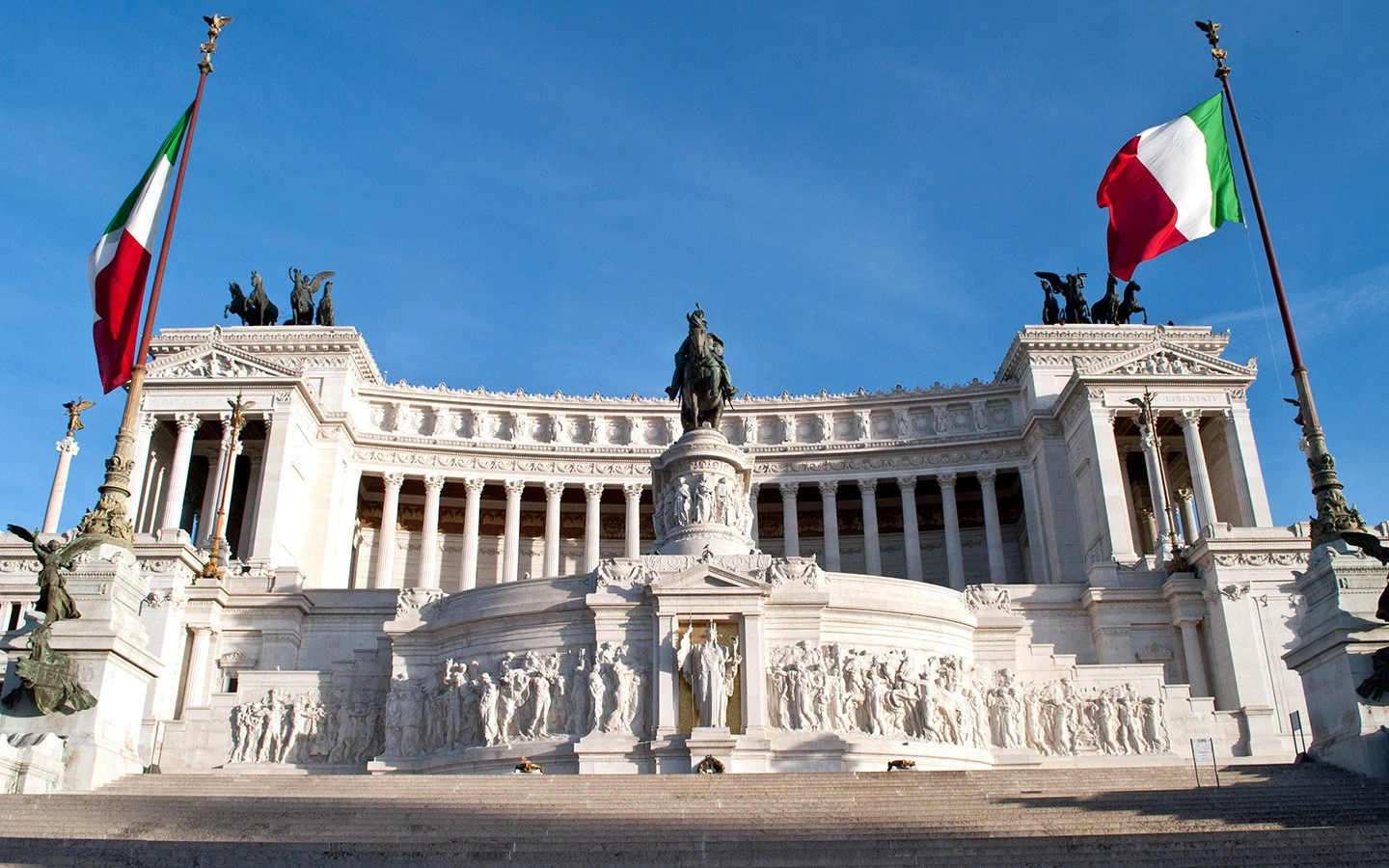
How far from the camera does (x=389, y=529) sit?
58.4m

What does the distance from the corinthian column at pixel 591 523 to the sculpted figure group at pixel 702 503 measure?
27.3 metres

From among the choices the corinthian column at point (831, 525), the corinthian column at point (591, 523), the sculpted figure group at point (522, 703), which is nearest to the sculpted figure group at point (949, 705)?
the sculpted figure group at point (522, 703)

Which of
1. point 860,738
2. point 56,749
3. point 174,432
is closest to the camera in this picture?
point 56,749

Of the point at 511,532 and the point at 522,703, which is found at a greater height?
the point at 511,532

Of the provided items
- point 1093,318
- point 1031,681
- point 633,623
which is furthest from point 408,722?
point 1093,318

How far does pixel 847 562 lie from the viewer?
64.2 m

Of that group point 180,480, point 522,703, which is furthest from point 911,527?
point 522,703

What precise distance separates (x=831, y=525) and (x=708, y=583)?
108 ft

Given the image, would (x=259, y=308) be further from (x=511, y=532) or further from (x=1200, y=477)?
(x=1200, y=477)

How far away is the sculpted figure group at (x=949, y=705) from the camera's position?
26.9m

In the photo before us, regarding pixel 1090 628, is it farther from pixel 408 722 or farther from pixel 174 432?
pixel 174 432

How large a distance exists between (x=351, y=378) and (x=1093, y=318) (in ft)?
125

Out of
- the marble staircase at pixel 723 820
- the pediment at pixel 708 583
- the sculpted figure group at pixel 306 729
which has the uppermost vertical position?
the pediment at pixel 708 583

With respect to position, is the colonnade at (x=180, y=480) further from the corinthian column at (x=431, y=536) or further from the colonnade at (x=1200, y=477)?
the colonnade at (x=1200, y=477)
